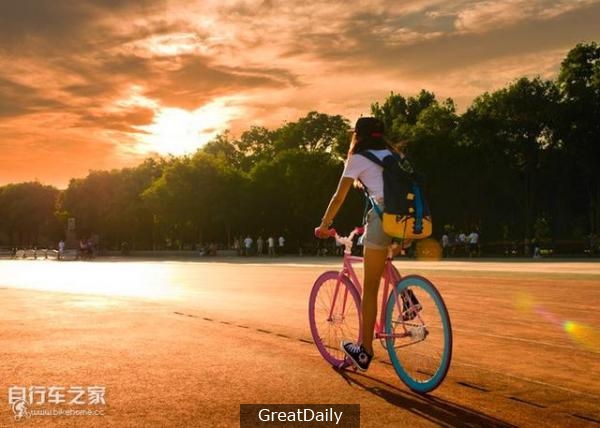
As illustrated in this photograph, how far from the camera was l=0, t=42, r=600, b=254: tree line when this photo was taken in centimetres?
5409

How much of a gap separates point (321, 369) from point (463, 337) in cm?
304

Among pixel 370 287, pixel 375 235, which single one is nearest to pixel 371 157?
pixel 375 235

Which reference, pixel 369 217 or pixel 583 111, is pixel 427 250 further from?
pixel 369 217

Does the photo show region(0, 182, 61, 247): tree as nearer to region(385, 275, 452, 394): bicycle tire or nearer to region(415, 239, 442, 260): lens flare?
region(415, 239, 442, 260): lens flare

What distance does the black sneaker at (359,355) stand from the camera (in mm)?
6000

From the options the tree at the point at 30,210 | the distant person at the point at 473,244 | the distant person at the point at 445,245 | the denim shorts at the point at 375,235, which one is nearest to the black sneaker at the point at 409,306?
the denim shorts at the point at 375,235

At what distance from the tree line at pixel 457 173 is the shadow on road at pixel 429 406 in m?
45.2

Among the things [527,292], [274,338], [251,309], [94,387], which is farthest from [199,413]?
[527,292]

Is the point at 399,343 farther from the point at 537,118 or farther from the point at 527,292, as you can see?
the point at 537,118

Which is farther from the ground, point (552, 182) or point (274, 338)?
point (552, 182)

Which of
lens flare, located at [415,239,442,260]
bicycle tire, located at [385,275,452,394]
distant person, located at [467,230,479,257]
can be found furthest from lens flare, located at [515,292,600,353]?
lens flare, located at [415,239,442,260]

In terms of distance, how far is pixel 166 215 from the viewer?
7075 cm

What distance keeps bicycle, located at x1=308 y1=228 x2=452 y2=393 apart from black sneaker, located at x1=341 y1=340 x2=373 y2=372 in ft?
0.32

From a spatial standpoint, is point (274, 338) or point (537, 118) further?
point (537, 118)
